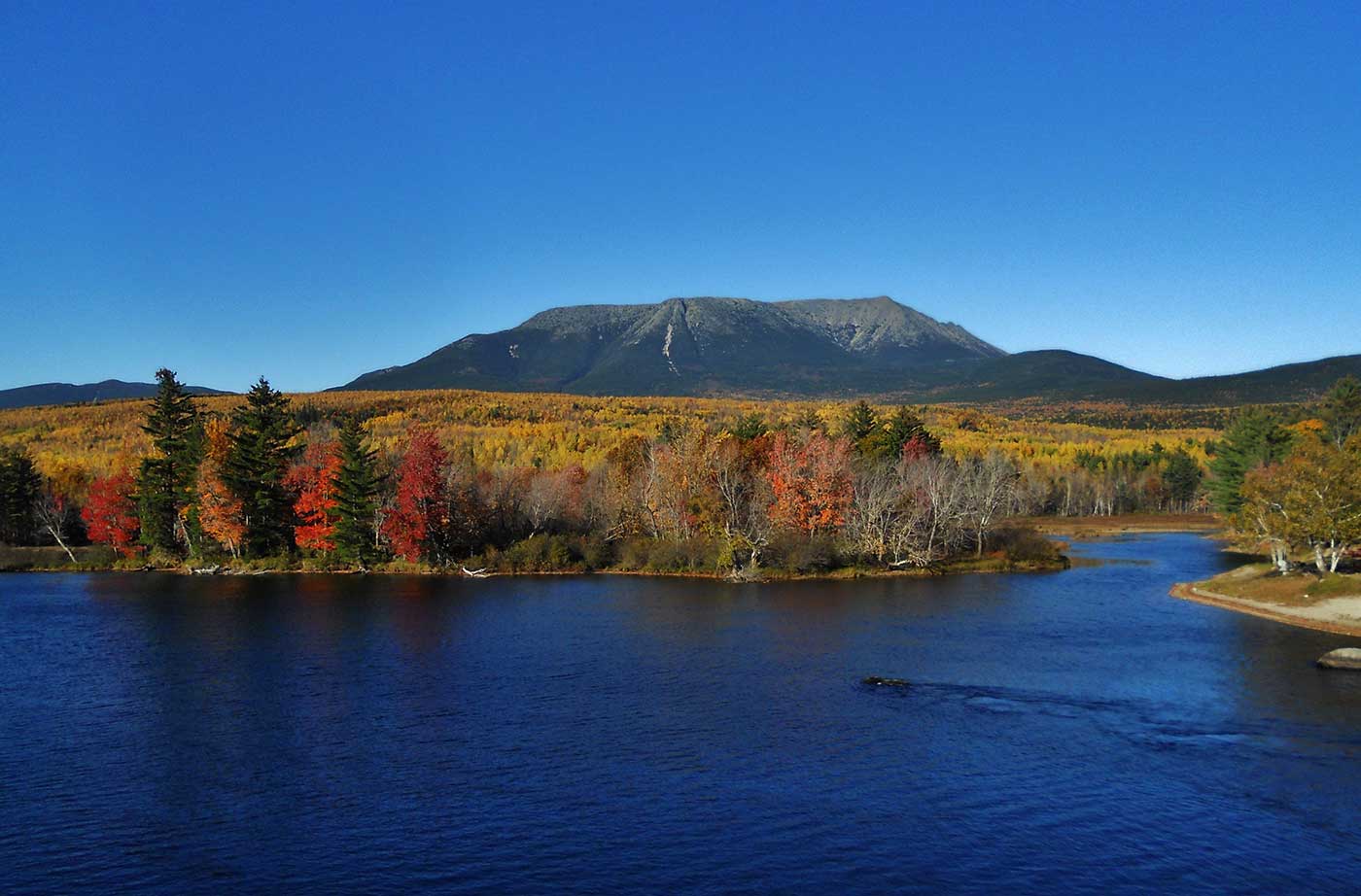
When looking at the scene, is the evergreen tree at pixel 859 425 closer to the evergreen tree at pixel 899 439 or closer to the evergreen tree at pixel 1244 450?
the evergreen tree at pixel 899 439

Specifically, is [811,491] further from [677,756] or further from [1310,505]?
[677,756]

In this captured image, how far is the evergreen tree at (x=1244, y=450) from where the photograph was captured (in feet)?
310

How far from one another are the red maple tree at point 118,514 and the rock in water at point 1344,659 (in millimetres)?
87535

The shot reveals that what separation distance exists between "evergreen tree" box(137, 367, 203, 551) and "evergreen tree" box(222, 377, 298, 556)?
4.25 meters

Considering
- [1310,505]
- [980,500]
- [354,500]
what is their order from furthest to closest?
[980,500] → [354,500] → [1310,505]

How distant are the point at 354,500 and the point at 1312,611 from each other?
213 ft

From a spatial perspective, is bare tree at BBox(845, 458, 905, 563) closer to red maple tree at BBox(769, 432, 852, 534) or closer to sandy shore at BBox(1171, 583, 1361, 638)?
red maple tree at BBox(769, 432, 852, 534)

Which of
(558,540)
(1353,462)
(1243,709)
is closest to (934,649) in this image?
(1243,709)

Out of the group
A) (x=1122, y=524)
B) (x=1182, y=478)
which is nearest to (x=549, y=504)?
(x=1122, y=524)

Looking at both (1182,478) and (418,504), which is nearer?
(418,504)

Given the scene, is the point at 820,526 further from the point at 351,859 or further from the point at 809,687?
the point at 351,859

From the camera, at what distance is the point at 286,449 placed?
84.1m

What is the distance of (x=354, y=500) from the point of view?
251 feet

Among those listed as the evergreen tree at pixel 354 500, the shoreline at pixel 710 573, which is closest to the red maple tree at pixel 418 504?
the evergreen tree at pixel 354 500
